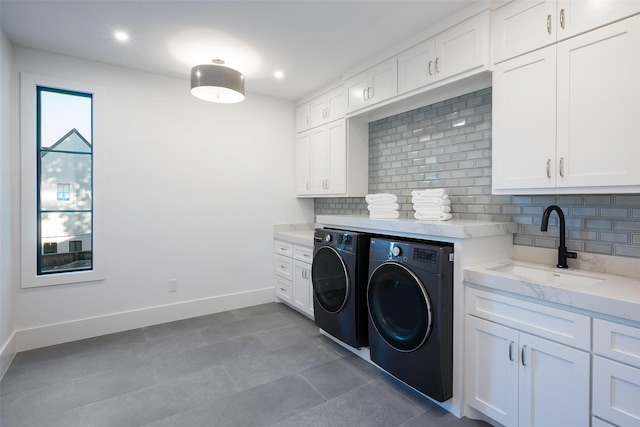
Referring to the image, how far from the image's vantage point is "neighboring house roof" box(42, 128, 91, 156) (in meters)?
2.91

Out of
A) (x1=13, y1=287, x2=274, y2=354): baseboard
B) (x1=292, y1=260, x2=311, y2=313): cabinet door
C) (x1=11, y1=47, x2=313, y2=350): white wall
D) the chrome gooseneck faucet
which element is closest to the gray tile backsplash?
the chrome gooseneck faucet

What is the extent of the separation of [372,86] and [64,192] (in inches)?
118

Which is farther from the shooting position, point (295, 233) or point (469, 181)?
point (295, 233)

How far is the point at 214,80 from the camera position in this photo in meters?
2.61

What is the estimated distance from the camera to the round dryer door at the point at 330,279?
2.58 metres

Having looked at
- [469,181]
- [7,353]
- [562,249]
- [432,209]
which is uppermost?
[469,181]

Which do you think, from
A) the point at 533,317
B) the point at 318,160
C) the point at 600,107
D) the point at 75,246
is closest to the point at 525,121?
the point at 600,107

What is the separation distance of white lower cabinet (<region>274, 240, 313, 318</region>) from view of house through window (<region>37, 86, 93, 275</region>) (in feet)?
6.31

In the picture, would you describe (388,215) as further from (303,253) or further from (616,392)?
(616,392)

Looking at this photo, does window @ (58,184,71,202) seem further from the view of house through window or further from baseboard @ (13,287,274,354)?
baseboard @ (13,287,274,354)

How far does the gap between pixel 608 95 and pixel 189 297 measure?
3.79 metres

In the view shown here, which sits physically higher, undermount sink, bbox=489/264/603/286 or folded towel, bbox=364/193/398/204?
folded towel, bbox=364/193/398/204

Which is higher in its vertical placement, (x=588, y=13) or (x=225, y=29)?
(x=225, y=29)

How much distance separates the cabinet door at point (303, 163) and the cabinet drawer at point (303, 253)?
2.68 feet
